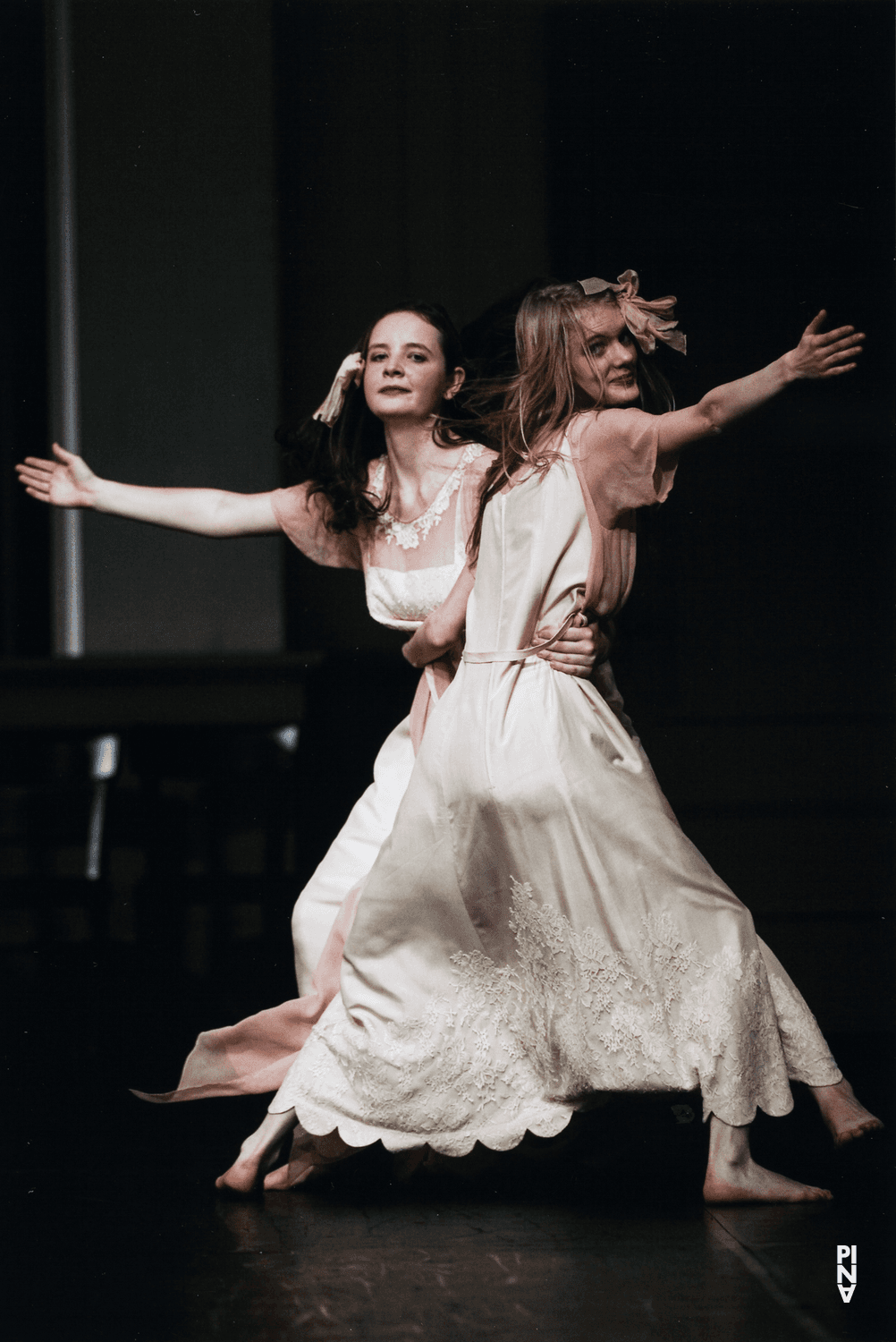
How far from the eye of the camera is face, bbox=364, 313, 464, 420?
292 centimetres

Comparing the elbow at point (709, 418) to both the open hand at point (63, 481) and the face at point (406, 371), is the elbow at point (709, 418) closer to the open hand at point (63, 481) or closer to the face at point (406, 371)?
the face at point (406, 371)

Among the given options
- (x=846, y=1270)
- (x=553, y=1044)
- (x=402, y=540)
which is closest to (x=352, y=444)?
(x=402, y=540)

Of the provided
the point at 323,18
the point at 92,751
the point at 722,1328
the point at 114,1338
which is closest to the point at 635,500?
the point at 722,1328

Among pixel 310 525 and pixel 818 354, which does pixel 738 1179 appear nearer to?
pixel 818 354

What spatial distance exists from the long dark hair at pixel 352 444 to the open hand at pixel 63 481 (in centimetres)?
41

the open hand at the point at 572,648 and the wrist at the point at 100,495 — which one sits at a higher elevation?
the wrist at the point at 100,495

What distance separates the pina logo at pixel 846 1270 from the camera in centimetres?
199

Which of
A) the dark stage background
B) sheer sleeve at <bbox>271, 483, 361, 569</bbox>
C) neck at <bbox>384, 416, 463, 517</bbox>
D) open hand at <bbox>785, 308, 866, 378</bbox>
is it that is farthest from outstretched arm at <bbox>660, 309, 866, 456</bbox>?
the dark stage background

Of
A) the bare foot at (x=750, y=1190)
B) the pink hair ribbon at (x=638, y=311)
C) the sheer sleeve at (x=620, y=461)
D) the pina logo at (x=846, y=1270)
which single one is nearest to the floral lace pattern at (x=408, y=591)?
the sheer sleeve at (x=620, y=461)

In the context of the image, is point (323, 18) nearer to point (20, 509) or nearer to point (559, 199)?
point (559, 199)

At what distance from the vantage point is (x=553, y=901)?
246 centimetres

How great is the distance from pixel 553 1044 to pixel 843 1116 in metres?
0.50

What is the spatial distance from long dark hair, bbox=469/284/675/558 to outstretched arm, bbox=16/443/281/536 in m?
0.57

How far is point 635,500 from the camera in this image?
254 cm
